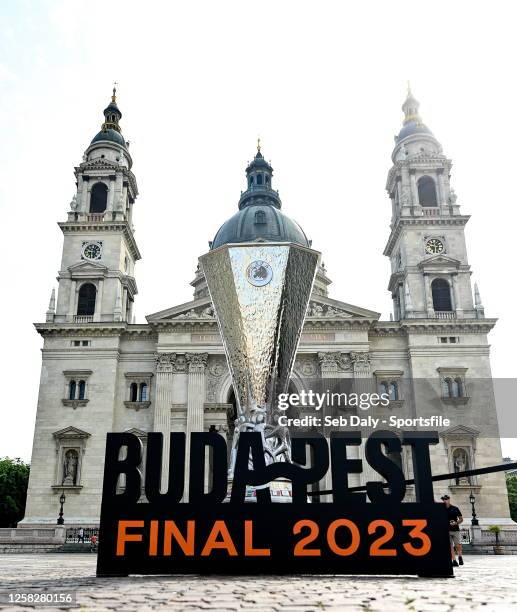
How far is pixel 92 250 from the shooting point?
44.3 meters

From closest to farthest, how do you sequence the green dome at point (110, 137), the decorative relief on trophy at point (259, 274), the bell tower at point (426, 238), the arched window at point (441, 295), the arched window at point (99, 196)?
the decorative relief on trophy at point (259, 274)
the bell tower at point (426, 238)
the arched window at point (441, 295)
the arched window at point (99, 196)
the green dome at point (110, 137)

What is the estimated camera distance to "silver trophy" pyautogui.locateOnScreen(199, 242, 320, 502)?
1312cm

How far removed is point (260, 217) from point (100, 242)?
45.5 feet

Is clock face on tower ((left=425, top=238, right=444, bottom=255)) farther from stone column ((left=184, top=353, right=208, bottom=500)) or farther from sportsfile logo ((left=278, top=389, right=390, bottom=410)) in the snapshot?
stone column ((left=184, top=353, right=208, bottom=500))

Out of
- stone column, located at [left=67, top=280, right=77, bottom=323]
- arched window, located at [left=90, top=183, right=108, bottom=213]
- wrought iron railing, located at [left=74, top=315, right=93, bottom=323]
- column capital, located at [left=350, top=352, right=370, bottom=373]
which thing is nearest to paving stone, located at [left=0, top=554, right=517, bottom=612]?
column capital, located at [left=350, top=352, right=370, bottom=373]

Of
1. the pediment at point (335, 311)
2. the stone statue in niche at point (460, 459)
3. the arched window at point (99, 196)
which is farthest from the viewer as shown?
the arched window at point (99, 196)

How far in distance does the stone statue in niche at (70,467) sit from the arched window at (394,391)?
65.8 ft

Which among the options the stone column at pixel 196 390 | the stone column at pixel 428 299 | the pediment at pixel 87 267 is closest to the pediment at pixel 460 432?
the stone column at pixel 428 299

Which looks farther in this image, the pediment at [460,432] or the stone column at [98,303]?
the stone column at [98,303]

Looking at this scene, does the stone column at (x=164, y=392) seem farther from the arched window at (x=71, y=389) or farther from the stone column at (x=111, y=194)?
the stone column at (x=111, y=194)

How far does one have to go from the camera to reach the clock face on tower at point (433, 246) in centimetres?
4375

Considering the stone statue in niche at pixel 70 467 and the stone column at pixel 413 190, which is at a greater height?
the stone column at pixel 413 190

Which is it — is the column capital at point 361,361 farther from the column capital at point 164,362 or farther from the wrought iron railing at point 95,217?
the wrought iron railing at point 95,217

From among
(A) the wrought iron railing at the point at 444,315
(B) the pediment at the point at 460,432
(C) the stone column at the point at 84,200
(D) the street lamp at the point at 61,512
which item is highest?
(C) the stone column at the point at 84,200
